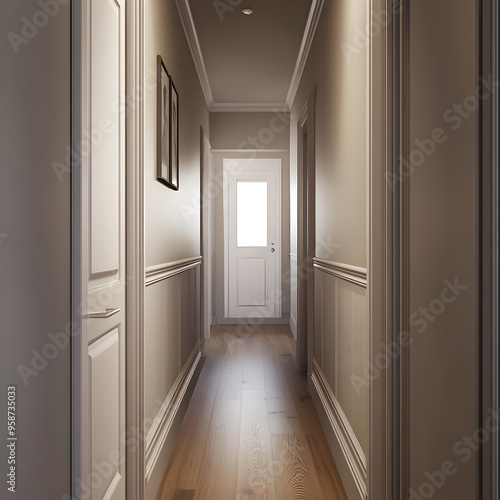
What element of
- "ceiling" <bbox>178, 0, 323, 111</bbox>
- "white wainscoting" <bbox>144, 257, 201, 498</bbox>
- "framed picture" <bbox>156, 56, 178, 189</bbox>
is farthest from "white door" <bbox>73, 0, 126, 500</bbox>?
"ceiling" <bbox>178, 0, 323, 111</bbox>

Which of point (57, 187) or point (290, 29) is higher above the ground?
point (290, 29)

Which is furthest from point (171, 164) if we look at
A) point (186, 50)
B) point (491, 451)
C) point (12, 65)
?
point (491, 451)

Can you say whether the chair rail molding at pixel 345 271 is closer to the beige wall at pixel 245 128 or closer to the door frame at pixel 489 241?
the door frame at pixel 489 241

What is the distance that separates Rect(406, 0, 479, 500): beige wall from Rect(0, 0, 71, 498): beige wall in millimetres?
895

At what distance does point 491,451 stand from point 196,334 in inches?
122

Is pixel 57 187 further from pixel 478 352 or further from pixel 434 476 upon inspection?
pixel 434 476

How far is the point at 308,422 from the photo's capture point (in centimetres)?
274

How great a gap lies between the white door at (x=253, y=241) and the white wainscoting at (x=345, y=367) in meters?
2.96

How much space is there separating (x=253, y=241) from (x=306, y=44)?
9.34 feet

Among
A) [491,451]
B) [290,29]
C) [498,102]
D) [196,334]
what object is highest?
[290,29]

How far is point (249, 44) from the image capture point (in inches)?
147

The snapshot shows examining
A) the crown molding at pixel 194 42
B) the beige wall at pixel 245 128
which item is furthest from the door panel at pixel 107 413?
the beige wall at pixel 245 128

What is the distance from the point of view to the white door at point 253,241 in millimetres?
5871

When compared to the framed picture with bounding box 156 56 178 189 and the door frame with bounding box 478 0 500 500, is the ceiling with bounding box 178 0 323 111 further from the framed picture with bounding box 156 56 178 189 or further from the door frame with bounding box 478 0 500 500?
the door frame with bounding box 478 0 500 500
